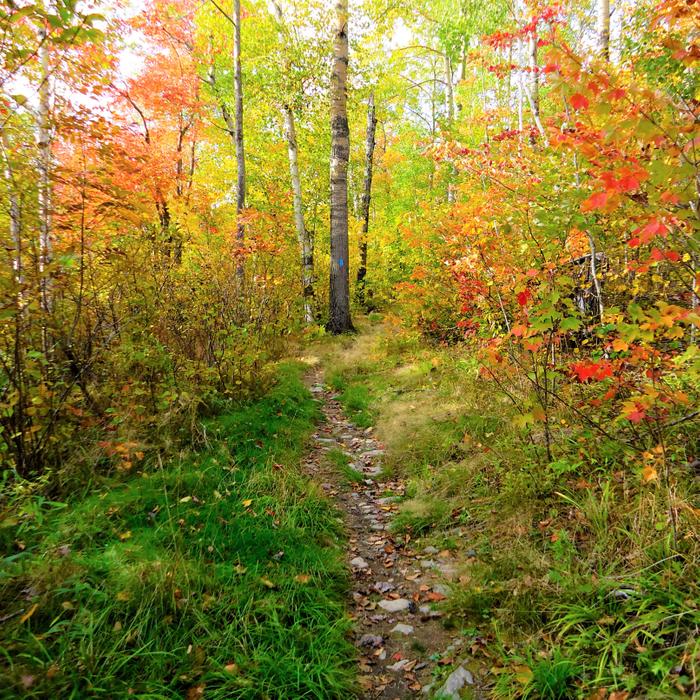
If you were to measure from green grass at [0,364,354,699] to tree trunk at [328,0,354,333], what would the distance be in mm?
7928

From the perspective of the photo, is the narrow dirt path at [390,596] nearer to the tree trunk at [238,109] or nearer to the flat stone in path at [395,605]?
the flat stone in path at [395,605]

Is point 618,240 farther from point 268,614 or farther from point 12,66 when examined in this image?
point 12,66

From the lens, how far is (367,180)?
17078mm

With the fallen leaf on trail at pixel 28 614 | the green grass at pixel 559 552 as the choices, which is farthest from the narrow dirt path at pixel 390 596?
the fallen leaf on trail at pixel 28 614

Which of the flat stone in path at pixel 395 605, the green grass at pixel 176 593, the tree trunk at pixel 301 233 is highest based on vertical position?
the tree trunk at pixel 301 233

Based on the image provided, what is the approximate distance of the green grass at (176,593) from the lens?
6.77ft

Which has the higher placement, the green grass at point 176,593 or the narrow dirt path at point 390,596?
the green grass at point 176,593

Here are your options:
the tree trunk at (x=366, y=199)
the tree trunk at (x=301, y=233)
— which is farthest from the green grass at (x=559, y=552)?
the tree trunk at (x=366, y=199)

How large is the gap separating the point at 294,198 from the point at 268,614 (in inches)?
490

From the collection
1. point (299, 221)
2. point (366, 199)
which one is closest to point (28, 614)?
point (299, 221)

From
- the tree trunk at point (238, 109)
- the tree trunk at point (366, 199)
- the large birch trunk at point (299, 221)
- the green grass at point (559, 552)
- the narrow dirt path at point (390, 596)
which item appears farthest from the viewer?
the tree trunk at point (366, 199)

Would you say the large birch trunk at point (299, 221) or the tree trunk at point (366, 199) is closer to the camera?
the large birch trunk at point (299, 221)

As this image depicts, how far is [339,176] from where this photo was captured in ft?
34.8

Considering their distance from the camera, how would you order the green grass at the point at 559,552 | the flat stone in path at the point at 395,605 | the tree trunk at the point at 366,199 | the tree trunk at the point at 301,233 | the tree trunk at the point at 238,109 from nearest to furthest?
the green grass at the point at 559,552, the flat stone in path at the point at 395,605, the tree trunk at the point at 238,109, the tree trunk at the point at 301,233, the tree trunk at the point at 366,199
